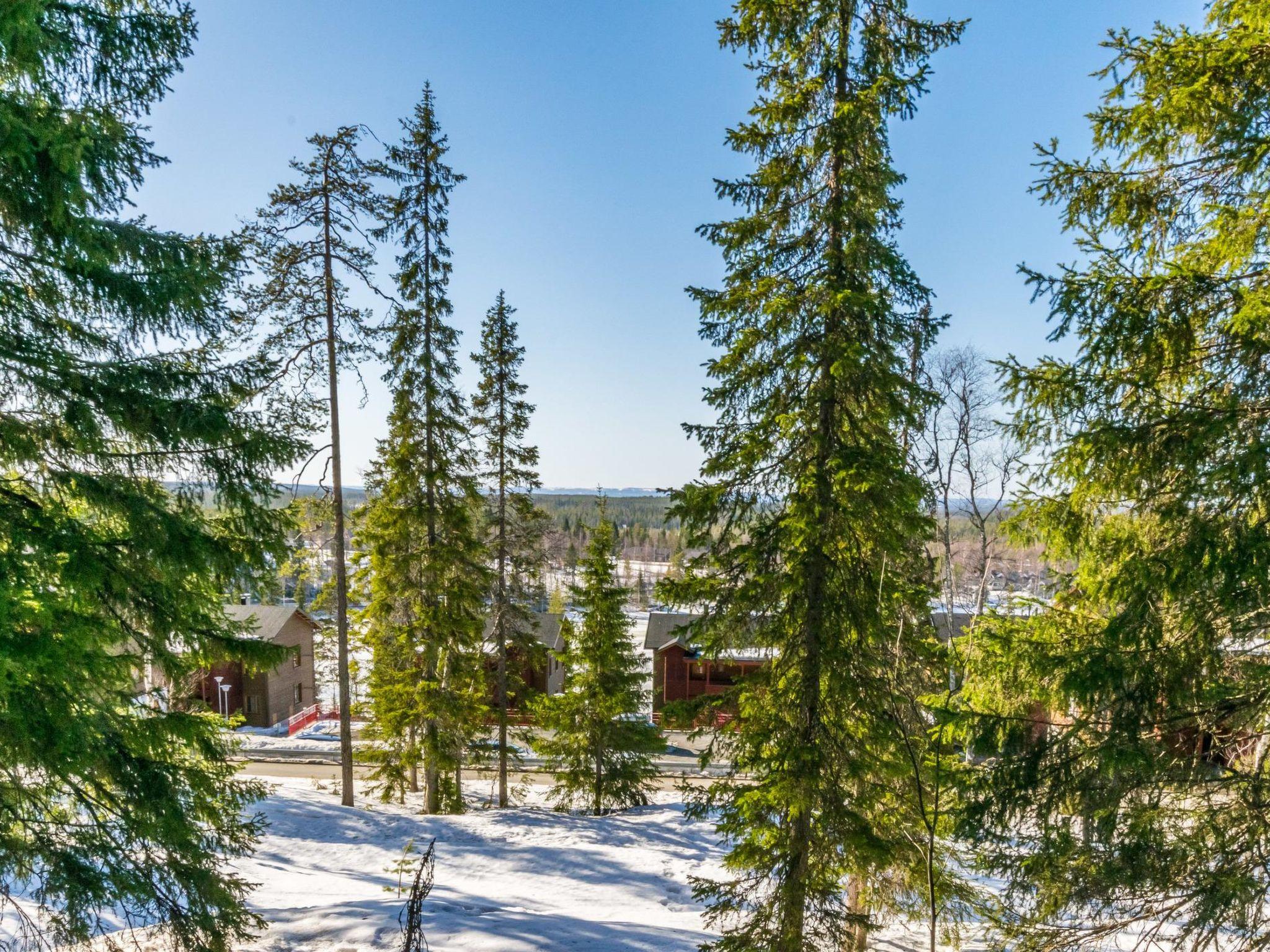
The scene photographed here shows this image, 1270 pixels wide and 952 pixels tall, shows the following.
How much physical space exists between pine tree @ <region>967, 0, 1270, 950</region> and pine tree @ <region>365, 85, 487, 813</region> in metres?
10.9

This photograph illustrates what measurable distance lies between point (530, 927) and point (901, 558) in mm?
6007

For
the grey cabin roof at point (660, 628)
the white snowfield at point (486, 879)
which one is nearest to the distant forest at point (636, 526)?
the grey cabin roof at point (660, 628)

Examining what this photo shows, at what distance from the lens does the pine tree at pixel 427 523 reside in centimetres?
1307

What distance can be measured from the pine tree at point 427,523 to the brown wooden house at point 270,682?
13.8m

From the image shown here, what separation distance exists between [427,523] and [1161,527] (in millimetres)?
12040

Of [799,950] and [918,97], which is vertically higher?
[918,97]

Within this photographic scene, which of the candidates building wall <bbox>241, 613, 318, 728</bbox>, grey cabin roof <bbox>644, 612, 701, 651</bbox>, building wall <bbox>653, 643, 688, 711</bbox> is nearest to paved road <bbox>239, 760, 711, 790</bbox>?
building wall <bbox>241, 613, 318, 728</bbox>

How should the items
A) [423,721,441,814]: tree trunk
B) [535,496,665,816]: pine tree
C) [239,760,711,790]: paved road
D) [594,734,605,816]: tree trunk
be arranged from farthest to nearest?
[239,760,711,790]: paved road < [594,734,605,816]: tree trunk < [535,496,665,816]: pine tree < [423,721,441,814]: tree trunk

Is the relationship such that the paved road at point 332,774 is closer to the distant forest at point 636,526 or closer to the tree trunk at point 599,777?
the tree trunk at point 599,777

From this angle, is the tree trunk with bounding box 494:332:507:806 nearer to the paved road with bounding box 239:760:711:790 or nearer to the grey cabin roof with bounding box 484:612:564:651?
the paved road with bounding box 239:760:711:790

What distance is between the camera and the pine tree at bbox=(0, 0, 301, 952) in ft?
13.7

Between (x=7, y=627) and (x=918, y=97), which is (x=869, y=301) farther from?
(x=7, y=627)

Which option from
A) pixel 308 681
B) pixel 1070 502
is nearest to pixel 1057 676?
pixel 1070 502

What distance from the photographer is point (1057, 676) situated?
4895 millimetres
